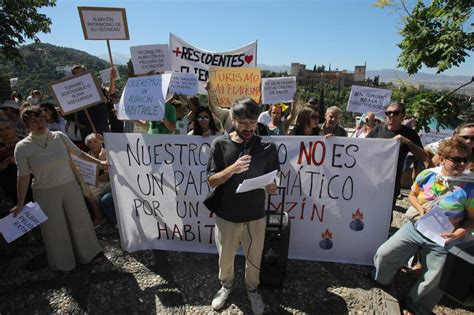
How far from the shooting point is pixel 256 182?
7.19 feet

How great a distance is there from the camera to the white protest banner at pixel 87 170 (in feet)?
10.9

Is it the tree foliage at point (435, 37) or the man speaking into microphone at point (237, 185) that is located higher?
the tree foliage at point (435, 37)

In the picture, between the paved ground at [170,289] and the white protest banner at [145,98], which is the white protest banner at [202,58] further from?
the paved ground at [170,289]

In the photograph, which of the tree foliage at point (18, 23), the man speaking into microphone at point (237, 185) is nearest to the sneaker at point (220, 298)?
the man speaking into microphone at point (237, 185)

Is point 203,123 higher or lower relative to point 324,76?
higher

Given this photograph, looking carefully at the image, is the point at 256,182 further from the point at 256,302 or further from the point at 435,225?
the point at 435,225

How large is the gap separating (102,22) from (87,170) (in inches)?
88.4

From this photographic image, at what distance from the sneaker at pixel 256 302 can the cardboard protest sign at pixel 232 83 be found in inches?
109

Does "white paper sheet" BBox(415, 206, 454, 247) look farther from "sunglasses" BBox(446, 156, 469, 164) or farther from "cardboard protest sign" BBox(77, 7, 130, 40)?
"cardboard protest sign" BBox(77, 7, 130, 40)

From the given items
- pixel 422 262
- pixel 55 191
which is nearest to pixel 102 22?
pixel 55 191

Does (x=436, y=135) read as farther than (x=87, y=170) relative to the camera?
Yes

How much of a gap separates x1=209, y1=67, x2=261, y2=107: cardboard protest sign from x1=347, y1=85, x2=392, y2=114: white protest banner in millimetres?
1423

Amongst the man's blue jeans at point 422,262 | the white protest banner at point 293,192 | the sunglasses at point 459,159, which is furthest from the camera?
the white protest banner at point 293,192

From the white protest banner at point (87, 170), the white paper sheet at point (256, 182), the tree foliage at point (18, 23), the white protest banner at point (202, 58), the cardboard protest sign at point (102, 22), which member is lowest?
the white protest banner at point (87, 170)
